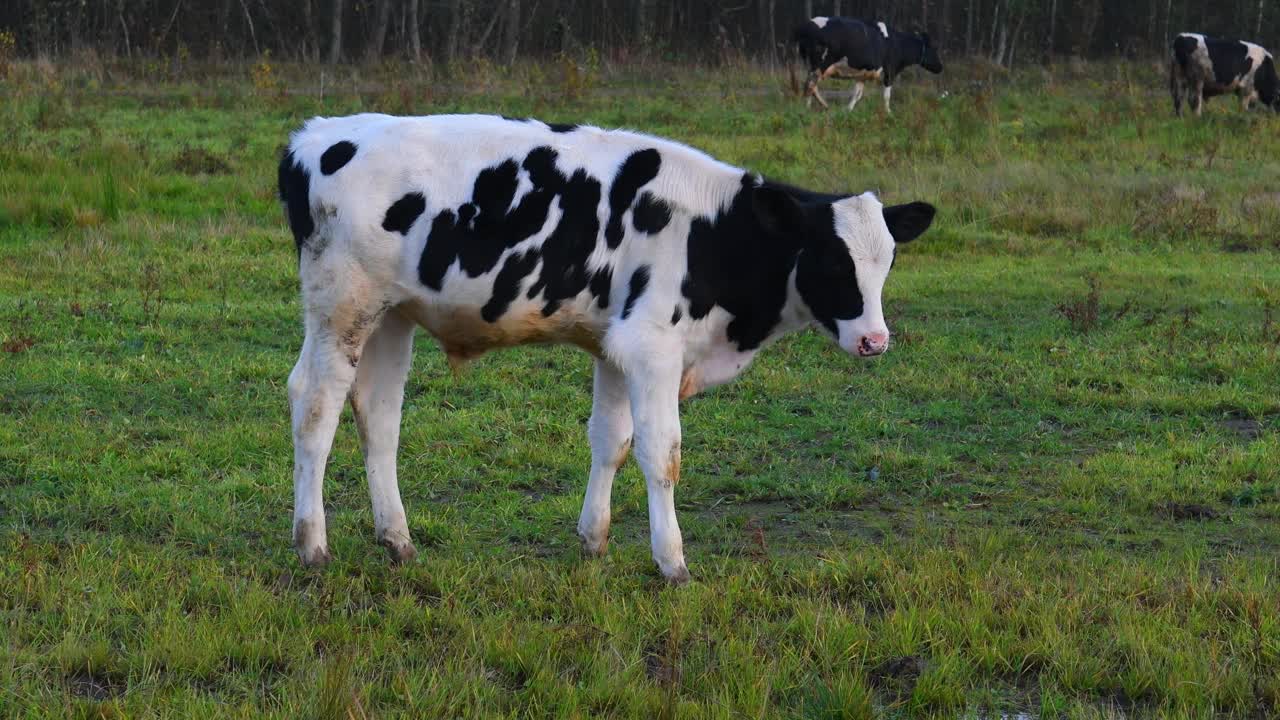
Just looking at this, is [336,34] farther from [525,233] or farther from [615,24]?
[525,233]

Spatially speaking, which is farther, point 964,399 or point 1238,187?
point 1238,187

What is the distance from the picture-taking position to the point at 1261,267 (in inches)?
528

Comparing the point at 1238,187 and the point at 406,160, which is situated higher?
the point at 406,160

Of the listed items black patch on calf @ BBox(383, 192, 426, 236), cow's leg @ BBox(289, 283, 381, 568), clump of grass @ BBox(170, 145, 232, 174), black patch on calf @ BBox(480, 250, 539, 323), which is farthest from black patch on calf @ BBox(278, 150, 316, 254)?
clump of grass @ BBox(170, 145, 232, 174)

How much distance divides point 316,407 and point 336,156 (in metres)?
0.94

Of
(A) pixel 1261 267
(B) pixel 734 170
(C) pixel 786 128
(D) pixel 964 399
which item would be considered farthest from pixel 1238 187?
(B) pixel 734 170

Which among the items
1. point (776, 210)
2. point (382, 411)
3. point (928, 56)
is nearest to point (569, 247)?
point (776, 210)

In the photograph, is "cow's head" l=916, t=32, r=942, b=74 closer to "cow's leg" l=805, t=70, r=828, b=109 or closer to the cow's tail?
"cow's leg" l=805, t=70, r=828, b=109

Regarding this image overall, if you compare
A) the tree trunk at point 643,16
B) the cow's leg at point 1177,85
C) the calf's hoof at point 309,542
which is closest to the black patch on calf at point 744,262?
the calf's hoof at point 309,542

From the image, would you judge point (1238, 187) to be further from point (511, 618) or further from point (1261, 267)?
point (511, 618)

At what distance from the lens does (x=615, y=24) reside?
4197 cm

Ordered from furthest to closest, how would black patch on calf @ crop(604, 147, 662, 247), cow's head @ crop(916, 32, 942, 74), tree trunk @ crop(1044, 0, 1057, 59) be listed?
Answer: tree trunk @ crop(1044, 0, 1057, 59) < cow's head @ crop(916, 32, 942, 74) < black patch on calf @ crop(604, 147, 662, 247)

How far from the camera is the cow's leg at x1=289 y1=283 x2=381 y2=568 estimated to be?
5.91m

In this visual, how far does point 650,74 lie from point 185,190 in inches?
620
